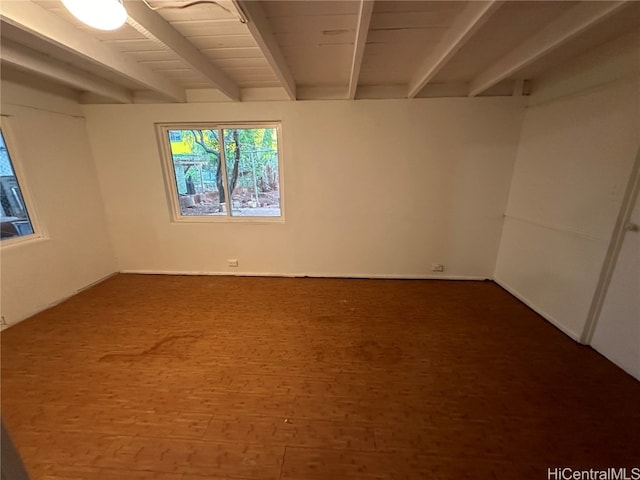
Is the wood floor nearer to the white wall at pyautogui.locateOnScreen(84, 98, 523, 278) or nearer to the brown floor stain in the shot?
the brown floor stain

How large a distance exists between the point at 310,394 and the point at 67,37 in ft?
10.0

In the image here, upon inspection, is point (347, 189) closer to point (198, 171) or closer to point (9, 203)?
point (198, 171)

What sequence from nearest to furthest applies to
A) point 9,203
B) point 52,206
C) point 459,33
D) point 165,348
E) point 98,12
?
point 98,12 < point 459,33 < point 165,348 < point 9,203 < point 52,206

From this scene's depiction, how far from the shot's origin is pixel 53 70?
2312 mm

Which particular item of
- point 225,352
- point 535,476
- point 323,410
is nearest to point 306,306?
point 225,352

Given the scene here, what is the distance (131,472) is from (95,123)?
393cm

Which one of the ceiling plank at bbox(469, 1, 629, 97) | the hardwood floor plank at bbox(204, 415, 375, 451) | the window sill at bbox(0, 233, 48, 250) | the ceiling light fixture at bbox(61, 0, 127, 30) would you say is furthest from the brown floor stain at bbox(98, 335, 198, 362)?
the ceiling plank at bbox(469, 1, 629, 97)

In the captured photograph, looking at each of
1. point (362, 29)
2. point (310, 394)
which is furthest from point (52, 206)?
point (362, 29)

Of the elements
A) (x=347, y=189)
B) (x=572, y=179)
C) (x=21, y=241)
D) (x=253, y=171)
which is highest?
(x=253, y=171)

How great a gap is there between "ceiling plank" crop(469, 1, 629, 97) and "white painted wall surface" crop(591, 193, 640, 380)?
4.29ft

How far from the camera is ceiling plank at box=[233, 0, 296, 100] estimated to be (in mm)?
1433

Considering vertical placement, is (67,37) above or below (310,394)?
above

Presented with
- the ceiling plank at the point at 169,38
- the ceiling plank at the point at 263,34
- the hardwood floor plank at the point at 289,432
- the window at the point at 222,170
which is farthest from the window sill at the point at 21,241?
the ceiling plank at the point at 263,34

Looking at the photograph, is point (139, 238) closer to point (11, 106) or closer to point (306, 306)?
point (11, 106)
